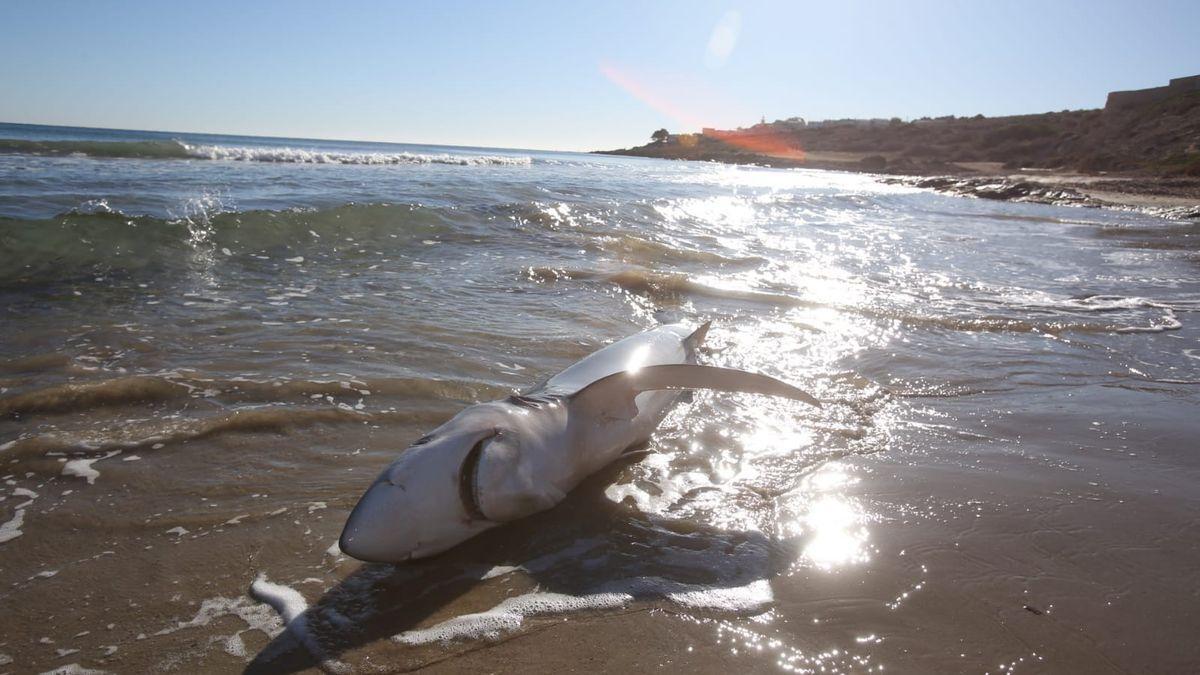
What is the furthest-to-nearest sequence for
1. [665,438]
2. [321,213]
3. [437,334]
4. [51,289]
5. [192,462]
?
[321,213] < [51,289] < [437,334] < [665,438] < [192,462]

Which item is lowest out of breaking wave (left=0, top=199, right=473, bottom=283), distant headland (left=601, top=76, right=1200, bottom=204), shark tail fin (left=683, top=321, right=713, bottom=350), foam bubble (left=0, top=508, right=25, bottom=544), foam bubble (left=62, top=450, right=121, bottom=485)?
foam bubble (left=0, top=508, right=25, bottom=544)

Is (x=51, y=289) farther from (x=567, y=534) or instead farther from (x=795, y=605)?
(x=795, y=605)

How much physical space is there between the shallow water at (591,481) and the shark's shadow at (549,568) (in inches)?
0.4

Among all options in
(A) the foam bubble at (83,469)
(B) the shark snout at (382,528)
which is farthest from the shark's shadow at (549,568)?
(A) the foam bubble at (83,469)

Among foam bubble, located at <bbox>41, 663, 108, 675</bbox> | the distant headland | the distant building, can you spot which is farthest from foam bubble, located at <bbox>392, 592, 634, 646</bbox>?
the distant building

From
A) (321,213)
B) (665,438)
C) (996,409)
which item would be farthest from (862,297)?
(321,213)

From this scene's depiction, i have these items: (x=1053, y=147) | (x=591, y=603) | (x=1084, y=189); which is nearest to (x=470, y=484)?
(x=591, y=603)

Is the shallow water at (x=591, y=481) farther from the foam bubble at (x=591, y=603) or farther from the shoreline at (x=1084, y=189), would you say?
the shoreline at (x=1084, y=189)

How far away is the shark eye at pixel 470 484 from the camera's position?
226 centimetres

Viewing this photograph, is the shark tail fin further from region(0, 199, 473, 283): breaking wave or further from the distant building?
the distant building

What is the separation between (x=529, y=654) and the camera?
1.89 meters

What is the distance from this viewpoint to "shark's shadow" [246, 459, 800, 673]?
1942 mm

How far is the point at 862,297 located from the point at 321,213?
23.9 ft

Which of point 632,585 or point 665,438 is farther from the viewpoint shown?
point 665,438
